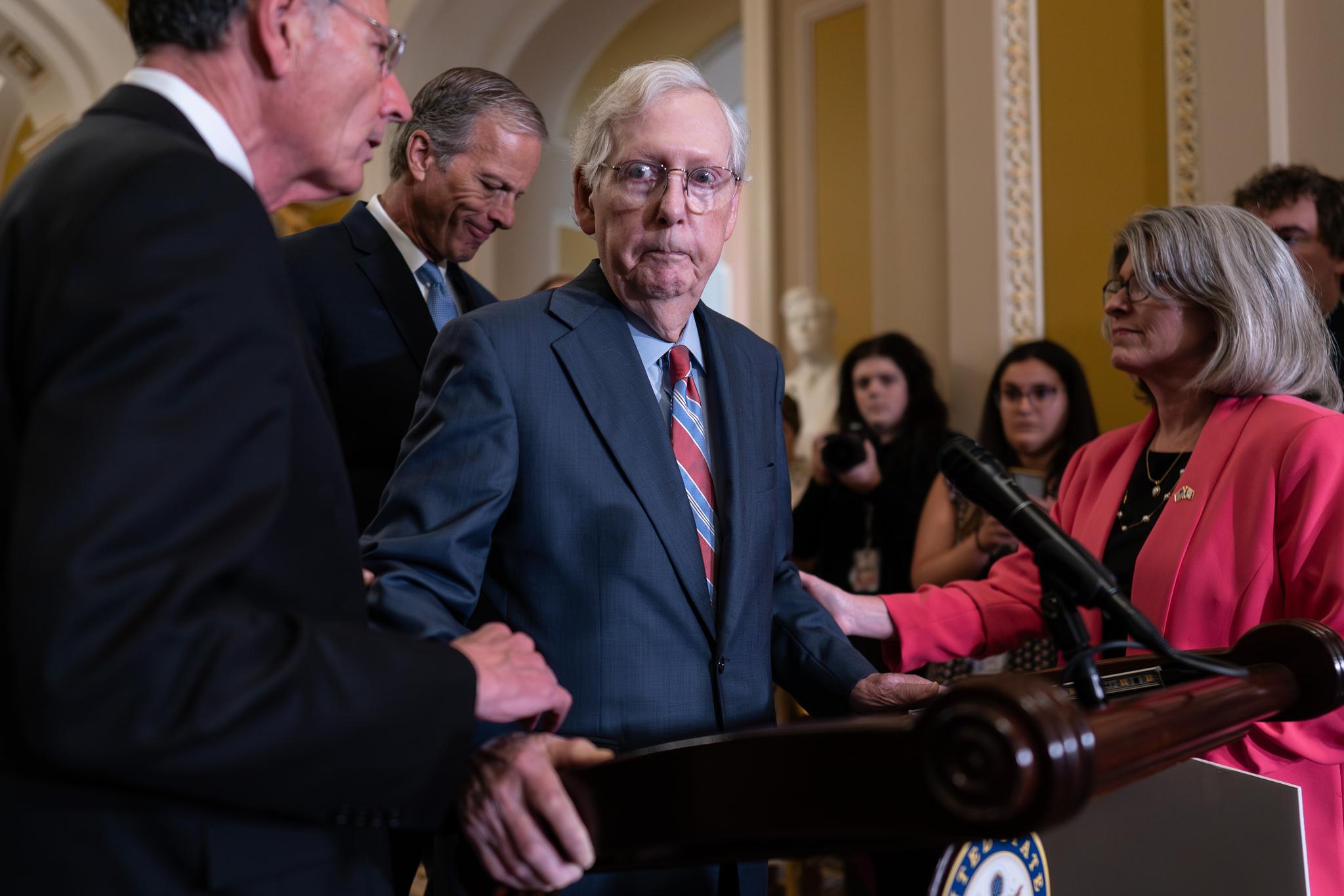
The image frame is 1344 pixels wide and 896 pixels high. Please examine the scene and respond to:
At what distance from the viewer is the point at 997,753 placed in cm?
79

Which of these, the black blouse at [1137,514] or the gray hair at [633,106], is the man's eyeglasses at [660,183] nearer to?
the gray hair at [633,106]

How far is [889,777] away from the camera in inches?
33.4

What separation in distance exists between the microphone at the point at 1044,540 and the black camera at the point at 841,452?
103 inches

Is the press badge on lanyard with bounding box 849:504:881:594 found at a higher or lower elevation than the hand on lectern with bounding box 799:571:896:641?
lower

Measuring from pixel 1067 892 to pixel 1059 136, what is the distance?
358 centimetres

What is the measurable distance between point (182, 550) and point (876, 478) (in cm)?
332

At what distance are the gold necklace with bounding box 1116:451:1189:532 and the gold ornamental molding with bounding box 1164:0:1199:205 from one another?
2.15 metres

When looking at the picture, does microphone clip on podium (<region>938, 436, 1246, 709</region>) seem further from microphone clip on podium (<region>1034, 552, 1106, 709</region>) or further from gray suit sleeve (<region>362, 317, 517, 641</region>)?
gray suit sleeve (<region>362, 317, 517, 641</region>)

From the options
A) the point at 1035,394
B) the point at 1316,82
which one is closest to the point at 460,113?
the point at 1035,394

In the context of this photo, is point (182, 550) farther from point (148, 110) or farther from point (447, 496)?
point (447, 496)

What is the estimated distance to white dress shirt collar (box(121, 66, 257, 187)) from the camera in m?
0.99

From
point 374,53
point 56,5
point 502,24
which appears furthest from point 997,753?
point 56,5

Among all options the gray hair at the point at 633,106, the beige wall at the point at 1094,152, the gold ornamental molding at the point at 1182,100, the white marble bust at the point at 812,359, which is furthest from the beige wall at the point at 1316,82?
the gray hair at the point at 633,106

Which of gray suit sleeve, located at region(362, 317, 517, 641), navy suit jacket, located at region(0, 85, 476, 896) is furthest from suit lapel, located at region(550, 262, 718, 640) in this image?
navy suit jacket, located at region(0, 85, 476, 896)
